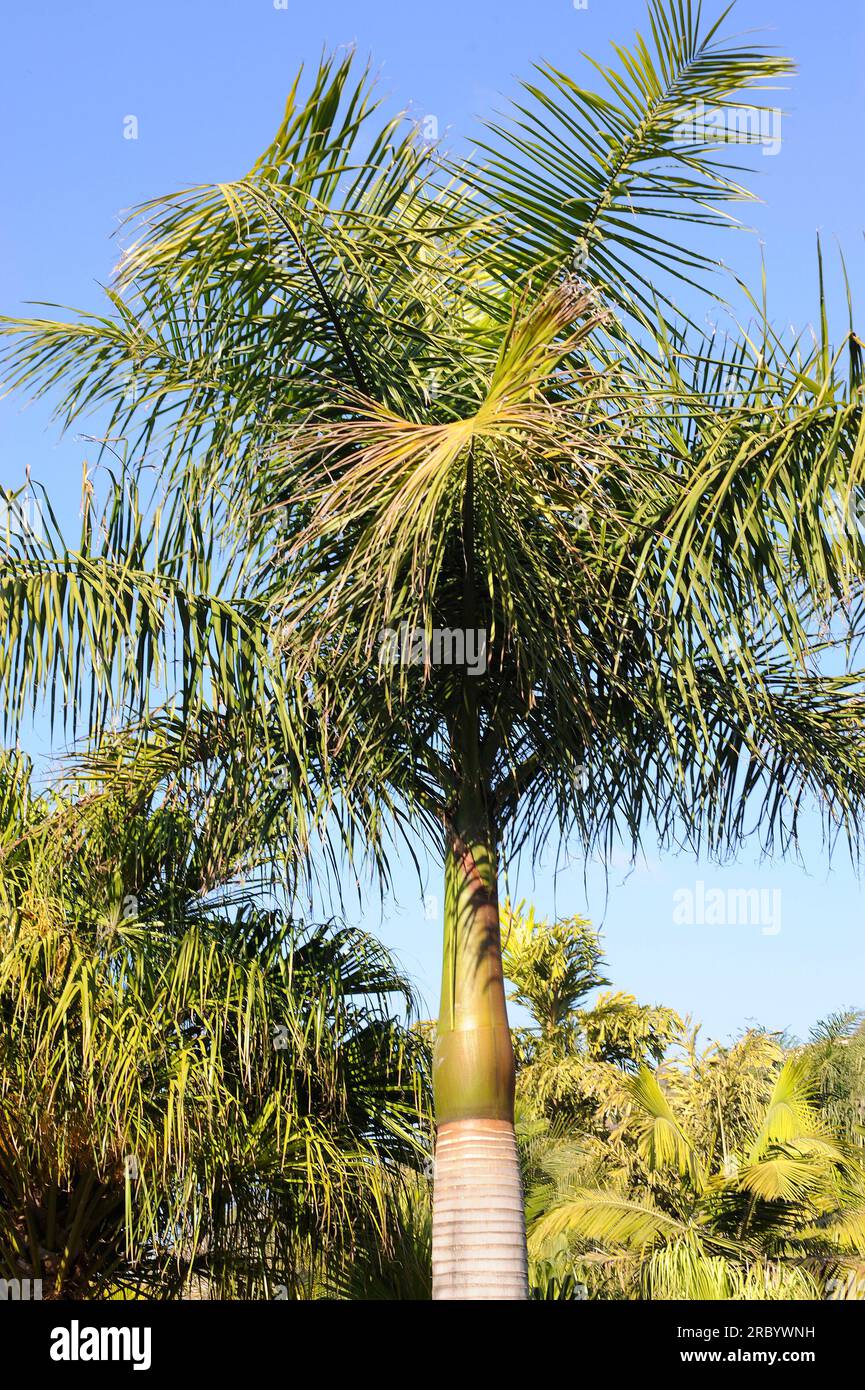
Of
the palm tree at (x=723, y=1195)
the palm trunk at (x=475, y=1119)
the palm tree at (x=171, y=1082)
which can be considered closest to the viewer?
the palm trunk at (x=475, y=1119)

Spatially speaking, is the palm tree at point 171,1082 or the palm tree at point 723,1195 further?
the palm tree at point 723,1195

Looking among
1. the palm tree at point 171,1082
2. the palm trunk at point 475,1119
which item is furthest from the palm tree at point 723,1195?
the palm trunk at point 475,1119

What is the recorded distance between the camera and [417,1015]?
7.90m

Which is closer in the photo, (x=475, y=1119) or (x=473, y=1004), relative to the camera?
(x=475, y=1119)

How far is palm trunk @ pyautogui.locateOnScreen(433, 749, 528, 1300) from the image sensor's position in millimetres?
5113

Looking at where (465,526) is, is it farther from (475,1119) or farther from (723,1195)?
(723,1195)

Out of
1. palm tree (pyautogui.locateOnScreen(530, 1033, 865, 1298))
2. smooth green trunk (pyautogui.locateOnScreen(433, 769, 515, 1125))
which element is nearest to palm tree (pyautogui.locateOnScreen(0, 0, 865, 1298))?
smooth green trunk (pyautogui.locateOnScreen(433, 769, 515, 1125))

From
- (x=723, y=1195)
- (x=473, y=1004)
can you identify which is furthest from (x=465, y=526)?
(x=723, y=1195)

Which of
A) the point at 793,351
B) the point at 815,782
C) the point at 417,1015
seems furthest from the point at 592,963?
the point at 793,351

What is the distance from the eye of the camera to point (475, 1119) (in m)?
5.29

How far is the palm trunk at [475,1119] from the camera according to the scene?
201 inches

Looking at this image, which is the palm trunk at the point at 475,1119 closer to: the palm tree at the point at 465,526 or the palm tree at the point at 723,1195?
the palm tree at the point at 465,526

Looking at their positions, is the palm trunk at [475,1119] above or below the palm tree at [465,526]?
below

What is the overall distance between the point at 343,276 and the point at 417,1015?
4234 mm
